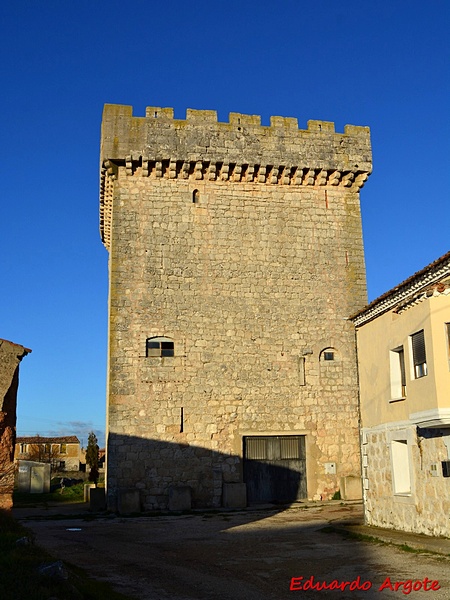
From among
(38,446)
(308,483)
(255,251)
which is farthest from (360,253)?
(38,446)

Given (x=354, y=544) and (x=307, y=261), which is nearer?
(x=354, y=544)

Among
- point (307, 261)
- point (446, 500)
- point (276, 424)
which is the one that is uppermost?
point (307, 261)

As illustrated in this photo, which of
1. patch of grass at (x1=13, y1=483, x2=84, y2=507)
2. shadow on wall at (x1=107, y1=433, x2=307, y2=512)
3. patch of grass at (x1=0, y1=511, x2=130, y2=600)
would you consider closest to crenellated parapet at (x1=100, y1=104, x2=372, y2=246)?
shadow on wall at (x1=107, y1=433, x2=307, y2=512)

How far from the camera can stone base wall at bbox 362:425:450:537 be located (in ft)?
40.1

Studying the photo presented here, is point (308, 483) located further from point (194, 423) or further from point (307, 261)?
point (307, 261)

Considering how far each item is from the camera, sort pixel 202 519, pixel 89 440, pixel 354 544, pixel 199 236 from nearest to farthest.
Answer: pixel 354 544 → pixel 202 519 → pixel 199 236 → pixel 89 440

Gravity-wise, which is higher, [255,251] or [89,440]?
[255,251]

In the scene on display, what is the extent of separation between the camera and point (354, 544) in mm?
12492

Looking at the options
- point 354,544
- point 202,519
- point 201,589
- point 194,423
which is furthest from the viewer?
point 194,423

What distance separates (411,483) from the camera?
1326cm

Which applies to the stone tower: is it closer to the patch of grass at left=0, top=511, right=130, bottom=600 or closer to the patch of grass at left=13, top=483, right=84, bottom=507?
the patch of grass at left=13, top=483, right=84, bottom=507

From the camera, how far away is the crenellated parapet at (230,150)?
21.7 m

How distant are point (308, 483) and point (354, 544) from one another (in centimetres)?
822

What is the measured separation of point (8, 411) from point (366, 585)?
609cm
